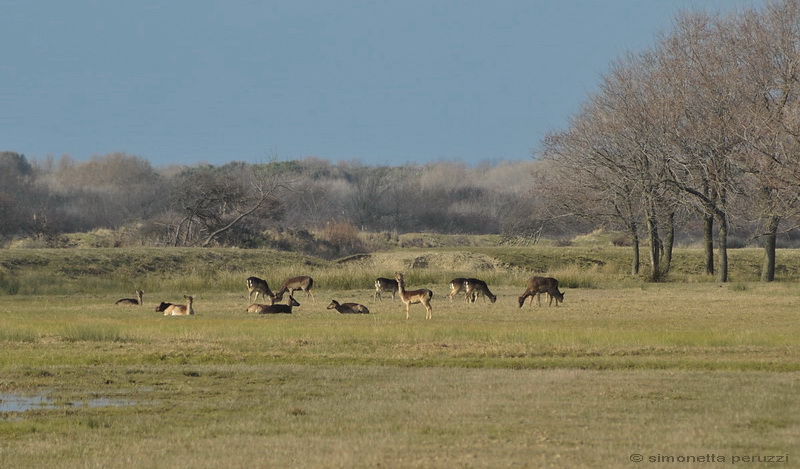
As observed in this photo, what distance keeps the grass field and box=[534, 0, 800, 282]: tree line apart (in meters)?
10.0

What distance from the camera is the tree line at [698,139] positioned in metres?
45.0

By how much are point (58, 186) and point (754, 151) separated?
93437 millimetres

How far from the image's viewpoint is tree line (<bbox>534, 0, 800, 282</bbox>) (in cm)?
4497

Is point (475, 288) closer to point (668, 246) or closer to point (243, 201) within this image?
point (668, 246)

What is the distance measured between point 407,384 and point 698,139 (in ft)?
113

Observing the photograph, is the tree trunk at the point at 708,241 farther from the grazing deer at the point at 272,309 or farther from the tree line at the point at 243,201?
the tree line at the point at 243,201

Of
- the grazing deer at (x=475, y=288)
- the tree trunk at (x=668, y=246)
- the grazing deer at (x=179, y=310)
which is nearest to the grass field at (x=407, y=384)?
the grazing deer at (x=179, y=310)

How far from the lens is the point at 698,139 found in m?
48.8

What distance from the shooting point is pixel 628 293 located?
4222 cm

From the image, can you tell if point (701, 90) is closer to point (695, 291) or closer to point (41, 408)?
point (695, 291)

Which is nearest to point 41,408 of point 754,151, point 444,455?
point 444,455

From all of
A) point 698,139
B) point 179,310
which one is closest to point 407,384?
point 179,310

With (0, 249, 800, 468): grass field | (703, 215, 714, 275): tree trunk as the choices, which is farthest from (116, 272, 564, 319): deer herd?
(703, 215, 714, 275): tree trunk

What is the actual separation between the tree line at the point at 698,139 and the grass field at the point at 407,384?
10.0 metres
